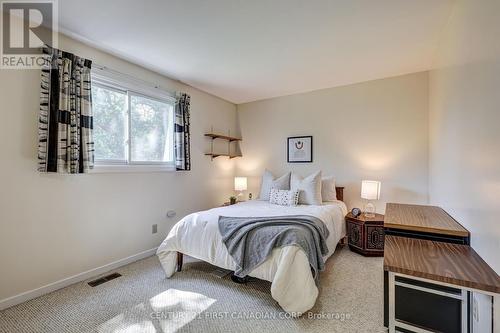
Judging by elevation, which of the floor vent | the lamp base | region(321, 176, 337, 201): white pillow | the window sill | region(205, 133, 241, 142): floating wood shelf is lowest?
the floor vent

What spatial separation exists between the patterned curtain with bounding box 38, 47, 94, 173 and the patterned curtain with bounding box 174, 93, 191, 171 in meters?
1.17

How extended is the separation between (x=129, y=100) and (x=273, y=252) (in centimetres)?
251

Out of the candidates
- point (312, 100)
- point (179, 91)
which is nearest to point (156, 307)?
point (179, 91)

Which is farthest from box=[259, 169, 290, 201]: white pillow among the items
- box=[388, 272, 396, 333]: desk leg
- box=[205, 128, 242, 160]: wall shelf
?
box=[388, 272, 396, 333]: desk leg

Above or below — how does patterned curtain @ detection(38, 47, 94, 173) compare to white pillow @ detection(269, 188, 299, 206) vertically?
above

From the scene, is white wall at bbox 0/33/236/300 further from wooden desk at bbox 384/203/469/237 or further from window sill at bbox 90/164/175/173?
wooden desk at bbox 384/203/469/237

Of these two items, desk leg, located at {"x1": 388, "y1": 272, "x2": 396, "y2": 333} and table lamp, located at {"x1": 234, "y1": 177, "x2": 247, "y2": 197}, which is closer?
desk leg, located at {"x1": 388, "y1": 272, "x2": 396, "y2": 333}

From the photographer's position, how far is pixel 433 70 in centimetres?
294

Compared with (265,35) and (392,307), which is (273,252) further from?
(265,35)

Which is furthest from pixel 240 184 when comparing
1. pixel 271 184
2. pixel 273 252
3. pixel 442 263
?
pixel 442 263

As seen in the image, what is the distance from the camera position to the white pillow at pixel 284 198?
132 inches

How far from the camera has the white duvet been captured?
185 centimetres

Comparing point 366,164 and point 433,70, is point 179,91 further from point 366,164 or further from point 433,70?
point 433,70

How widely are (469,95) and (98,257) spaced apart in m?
3.69
